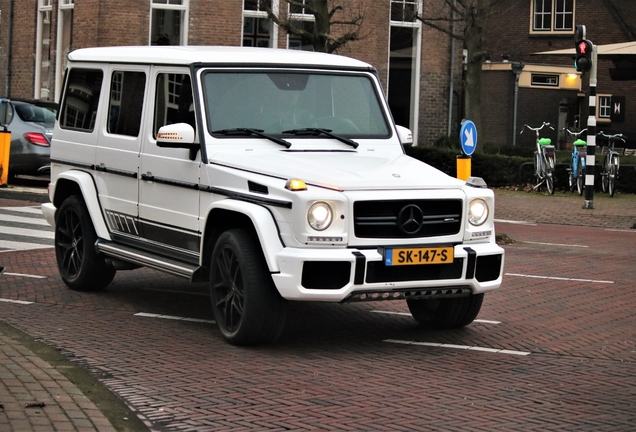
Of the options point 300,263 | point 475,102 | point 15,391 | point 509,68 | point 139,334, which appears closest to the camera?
point 15,391

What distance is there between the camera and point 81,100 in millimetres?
10047

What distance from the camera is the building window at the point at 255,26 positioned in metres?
29.9

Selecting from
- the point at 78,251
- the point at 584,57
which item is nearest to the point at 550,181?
the point at 584,57

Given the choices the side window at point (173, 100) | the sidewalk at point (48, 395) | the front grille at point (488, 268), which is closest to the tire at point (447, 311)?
the front grille at point (488, 268)

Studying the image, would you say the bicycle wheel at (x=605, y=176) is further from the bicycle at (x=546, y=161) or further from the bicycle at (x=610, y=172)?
the bicycle at (x=546, y=161)

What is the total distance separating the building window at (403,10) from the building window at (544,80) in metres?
11.9

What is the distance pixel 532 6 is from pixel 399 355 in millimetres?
40668

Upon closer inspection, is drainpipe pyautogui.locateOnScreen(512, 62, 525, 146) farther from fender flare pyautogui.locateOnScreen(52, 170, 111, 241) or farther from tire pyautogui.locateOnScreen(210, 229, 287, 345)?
tire pyautogui.locateOnScreen(210, 229, 287, 345)

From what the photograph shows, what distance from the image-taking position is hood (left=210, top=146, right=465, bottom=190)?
24.2ft

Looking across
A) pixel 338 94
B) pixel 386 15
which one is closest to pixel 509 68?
pixel 386 15

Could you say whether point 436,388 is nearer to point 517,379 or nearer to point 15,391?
point 517,379

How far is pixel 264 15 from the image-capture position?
98.1 ft

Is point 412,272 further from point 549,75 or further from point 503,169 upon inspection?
point 549,75

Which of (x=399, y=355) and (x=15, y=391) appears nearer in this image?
(x=15, y=391)
